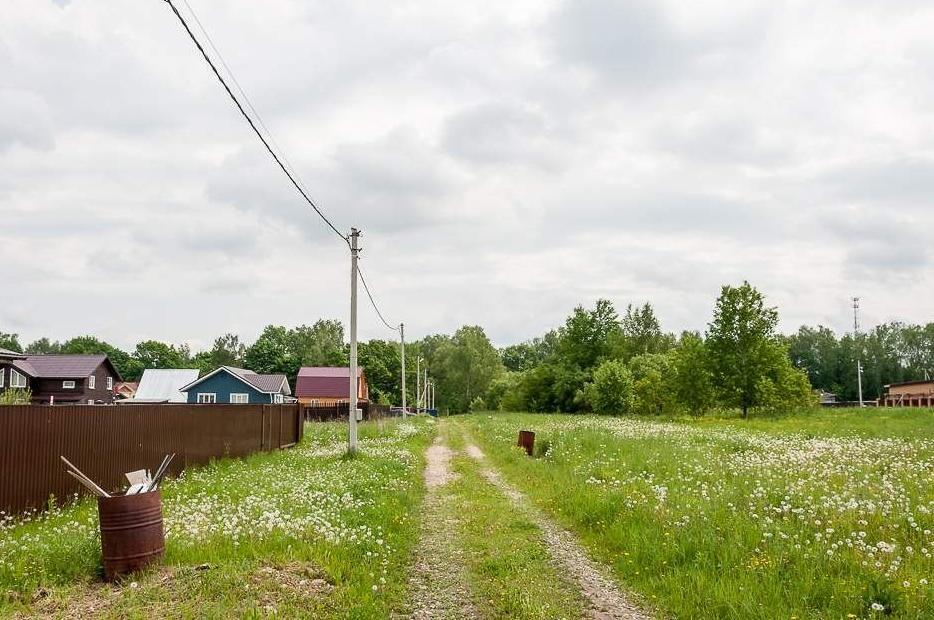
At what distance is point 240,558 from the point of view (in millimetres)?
7352

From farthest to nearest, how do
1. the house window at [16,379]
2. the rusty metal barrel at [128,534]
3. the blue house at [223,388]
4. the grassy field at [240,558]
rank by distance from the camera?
1. the blue house at [223,388]
2. the house window at [16,379]
3. the rusty metal barrel at [128,534]
4. the grassy field at [240,558]

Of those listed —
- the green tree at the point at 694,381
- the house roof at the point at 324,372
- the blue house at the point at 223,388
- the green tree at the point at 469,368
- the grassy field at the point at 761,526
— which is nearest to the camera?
the grassy field at the point at 761,526

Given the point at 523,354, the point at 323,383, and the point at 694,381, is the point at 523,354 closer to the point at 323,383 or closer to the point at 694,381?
the point at 323,383

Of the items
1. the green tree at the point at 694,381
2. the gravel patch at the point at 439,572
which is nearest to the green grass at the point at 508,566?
the gravel patch at the point at 439,572

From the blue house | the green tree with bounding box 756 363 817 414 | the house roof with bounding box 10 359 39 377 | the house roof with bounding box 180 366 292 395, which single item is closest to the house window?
the house roof with bounding box 10 359 39 377

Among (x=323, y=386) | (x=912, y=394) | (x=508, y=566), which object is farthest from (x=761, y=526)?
(x=912, y=394)

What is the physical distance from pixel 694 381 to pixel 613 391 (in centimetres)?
1084

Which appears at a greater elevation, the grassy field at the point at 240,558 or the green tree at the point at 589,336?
the green tree at the point at 589,336

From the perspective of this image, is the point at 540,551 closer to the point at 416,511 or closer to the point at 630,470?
the point at 416,511

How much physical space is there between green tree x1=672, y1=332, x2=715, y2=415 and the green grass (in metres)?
40.2

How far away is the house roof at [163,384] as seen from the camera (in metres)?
63.1

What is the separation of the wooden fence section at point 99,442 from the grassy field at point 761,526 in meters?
8.30

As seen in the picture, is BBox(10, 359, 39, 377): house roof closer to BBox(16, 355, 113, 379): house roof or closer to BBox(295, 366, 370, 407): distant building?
BBox(16, 355, 113, 379): house roof

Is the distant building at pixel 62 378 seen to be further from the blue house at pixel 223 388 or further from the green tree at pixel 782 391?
the green tree at pixel 782 391
